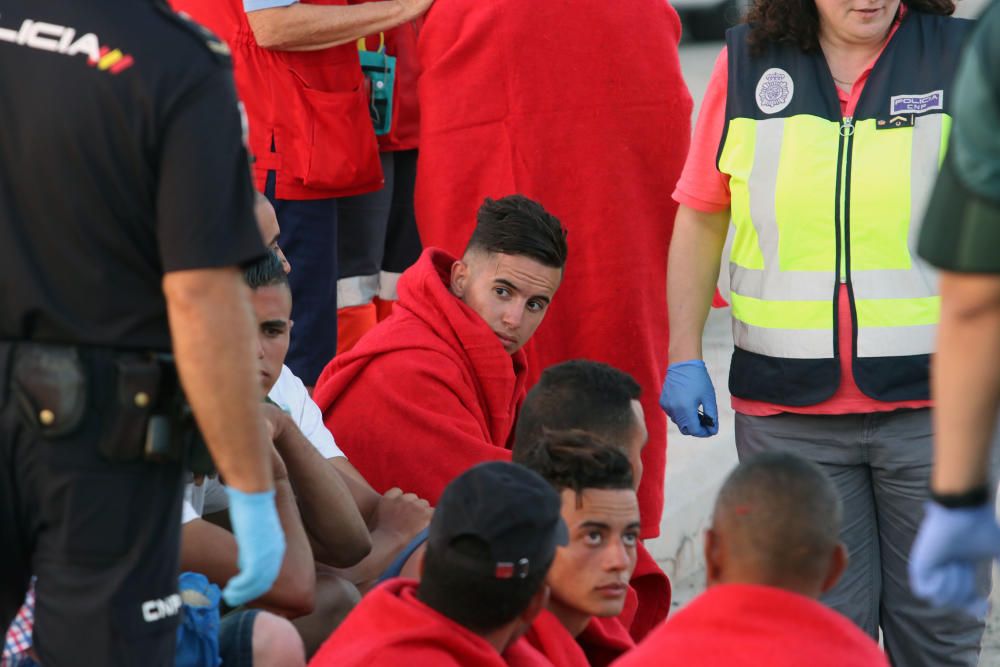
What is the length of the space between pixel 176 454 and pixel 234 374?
0.59 feet

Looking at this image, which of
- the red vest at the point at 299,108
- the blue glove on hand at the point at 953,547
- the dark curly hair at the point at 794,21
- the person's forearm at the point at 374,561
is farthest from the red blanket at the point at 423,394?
the blue glove on hand at the point at 953,547

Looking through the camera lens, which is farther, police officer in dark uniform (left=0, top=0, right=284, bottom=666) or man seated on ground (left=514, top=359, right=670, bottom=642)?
man seated on ground (left=514, top=359, right=670, bottom=642)

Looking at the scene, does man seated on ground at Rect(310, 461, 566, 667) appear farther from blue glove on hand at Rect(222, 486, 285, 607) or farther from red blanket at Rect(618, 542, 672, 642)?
red blanket at Rect(618, 542, 672, 642)

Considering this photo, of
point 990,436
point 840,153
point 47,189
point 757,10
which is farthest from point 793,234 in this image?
point 47,189

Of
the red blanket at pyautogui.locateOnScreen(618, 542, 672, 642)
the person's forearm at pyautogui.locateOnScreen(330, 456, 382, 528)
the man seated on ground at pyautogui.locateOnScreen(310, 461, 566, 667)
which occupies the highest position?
the man seated on ground at pyautogui.locateOnScreen(310, 461, 566, 667)

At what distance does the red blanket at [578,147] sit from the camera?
460 centimetres

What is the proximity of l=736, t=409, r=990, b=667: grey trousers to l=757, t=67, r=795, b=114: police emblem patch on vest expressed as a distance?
2.34ft

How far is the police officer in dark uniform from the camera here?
88.7 inches

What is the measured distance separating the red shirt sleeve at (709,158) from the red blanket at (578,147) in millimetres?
826

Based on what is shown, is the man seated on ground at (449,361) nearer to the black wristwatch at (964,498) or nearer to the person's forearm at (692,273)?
the person's forearm at (692,273)

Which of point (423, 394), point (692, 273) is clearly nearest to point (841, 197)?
point (692, 273)

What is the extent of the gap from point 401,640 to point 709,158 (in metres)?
1.69

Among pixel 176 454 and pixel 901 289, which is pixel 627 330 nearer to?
pixel 901 289

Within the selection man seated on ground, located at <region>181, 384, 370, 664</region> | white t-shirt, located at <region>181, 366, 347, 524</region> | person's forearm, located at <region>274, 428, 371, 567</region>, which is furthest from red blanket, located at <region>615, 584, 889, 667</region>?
white t-shirt, located at <region>181, 366, 347, 524</region>
